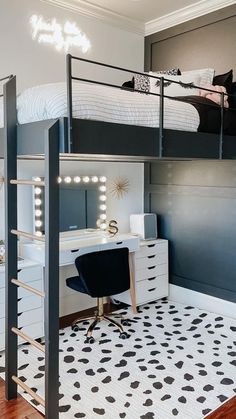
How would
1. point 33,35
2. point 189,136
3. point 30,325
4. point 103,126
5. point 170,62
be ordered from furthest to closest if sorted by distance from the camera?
point 170,62, point 33,35, point 30,325, point 189,136, point 103,126

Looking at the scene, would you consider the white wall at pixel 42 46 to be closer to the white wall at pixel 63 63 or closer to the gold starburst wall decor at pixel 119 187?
the white wall at pixel 63 63

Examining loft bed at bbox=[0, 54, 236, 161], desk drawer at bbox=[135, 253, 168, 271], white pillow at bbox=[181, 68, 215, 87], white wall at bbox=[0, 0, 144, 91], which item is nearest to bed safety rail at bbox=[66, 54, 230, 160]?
loft bed at bbox=[0, 54, 236, 161]

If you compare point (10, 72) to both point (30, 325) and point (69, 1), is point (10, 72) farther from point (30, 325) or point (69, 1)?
point (30, 325)

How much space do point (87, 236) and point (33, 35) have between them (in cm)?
195

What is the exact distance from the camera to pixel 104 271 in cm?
323

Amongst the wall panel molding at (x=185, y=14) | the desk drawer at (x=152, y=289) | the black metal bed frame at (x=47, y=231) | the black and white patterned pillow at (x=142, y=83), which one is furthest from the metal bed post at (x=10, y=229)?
the wall panel molding at (x=185, y=14)

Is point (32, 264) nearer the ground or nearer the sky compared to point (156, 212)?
nearer the ground

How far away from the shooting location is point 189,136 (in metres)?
2.63

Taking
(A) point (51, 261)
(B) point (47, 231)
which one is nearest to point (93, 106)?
(B) point (47, 231)

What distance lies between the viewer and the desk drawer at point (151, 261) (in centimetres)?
396

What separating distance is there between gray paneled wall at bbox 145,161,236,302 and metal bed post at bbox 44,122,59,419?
88.3 inches

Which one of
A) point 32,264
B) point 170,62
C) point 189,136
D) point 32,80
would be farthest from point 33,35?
point 32,264

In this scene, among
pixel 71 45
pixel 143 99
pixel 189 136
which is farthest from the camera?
pixel 71 45

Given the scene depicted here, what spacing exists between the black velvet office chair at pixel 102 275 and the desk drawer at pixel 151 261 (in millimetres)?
576
